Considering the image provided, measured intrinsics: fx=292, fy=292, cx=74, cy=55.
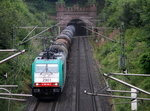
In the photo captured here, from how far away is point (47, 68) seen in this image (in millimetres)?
19812

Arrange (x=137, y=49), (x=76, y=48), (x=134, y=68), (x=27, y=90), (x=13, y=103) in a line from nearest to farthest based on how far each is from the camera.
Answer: (x=13, y=103)
(x=27, y=90)
(x=134, y=68)
(x=137, y=49)
(x=76, y=48)

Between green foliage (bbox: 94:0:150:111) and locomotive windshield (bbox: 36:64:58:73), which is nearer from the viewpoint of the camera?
locomotive windshield (bbox: 36:64:58:73)

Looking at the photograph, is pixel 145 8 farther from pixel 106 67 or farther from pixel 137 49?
pixel 106 67

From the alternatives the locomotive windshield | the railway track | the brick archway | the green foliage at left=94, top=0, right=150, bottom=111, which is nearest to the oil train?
the locomotive windshield

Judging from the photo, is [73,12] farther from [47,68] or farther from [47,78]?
[47,78]

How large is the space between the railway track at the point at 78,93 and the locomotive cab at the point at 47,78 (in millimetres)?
912

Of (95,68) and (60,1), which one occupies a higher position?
(60,1)

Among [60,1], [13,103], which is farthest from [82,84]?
[60,1]

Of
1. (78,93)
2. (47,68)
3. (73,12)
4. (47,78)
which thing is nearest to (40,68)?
(47,68)

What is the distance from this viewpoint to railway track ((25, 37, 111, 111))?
1931 cm

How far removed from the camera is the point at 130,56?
89.7ft

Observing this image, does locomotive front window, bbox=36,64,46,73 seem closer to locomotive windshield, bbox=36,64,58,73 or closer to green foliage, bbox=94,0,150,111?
locomotive windshield, bbox=36,64,58,73

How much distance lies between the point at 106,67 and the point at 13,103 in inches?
534

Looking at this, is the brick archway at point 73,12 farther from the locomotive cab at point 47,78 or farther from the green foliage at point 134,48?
the locomotive cab at point 47,78
